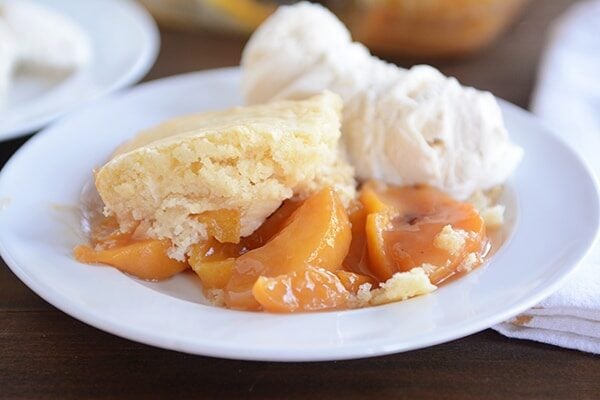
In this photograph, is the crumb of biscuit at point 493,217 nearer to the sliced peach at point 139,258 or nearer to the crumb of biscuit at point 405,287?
the crumb of biscuit at point 405,287

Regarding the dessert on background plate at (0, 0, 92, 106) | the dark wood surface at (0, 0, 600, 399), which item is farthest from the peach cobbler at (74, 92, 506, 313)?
the dessert on background plate at (0, 0, 92, 106)

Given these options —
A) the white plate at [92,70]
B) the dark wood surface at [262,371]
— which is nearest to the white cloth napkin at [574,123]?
the dark wood surface at [262,371]

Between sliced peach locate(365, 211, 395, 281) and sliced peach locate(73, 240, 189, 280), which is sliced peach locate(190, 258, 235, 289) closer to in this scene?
sliced peach locate(73, 240, 189, 280)

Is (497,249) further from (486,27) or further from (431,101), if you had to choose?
(486,27)

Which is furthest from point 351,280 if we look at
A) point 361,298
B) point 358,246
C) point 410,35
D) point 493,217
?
point 410,35

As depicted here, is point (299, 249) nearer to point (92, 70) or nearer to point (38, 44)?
point (92, 70)
